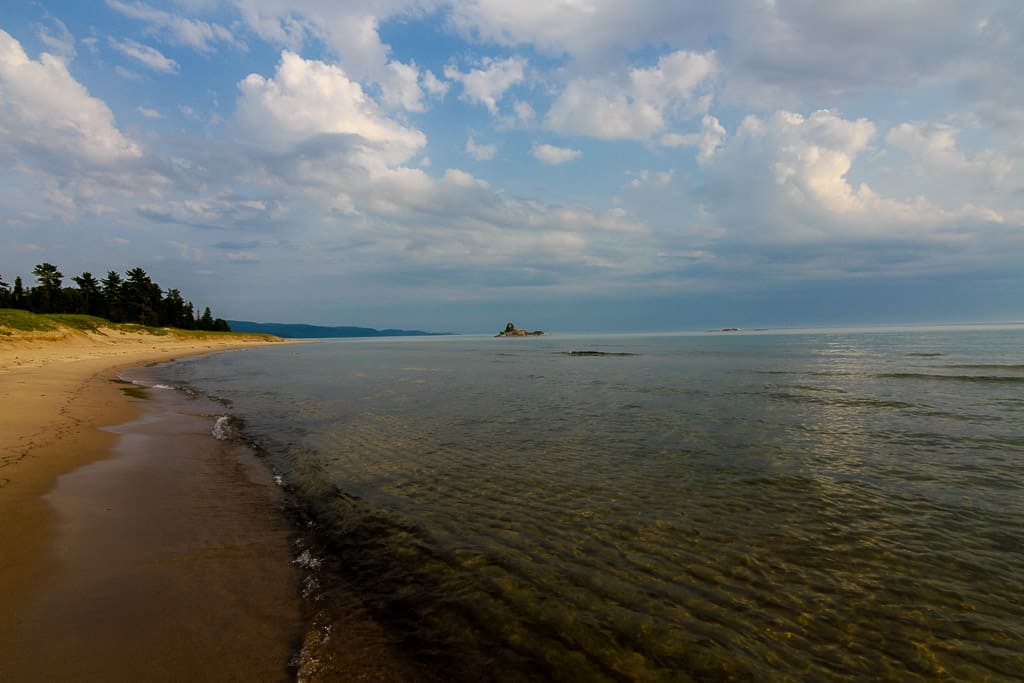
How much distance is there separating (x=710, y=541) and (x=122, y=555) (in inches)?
397

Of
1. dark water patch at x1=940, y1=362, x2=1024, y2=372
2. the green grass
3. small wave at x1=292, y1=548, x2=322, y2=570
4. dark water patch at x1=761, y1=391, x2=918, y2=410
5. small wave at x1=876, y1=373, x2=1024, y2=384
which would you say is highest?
the green grass

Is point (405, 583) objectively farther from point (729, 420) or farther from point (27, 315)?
point (27, 315)

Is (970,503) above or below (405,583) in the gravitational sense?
above

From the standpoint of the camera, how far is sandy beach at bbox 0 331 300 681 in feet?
16.6

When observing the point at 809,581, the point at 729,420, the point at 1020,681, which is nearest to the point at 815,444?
the point at 729,420

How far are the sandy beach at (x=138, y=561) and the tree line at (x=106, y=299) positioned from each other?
14002cm

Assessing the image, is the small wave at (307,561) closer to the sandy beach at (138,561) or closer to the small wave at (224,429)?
the sandy beach at (138,561)

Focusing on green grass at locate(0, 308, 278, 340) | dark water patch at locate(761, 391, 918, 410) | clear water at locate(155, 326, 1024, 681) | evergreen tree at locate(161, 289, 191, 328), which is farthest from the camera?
evergreen tree at locate(161, 289, 191, 328)

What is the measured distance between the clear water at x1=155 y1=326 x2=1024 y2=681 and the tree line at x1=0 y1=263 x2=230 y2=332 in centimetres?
14536

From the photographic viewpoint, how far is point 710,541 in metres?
8.15

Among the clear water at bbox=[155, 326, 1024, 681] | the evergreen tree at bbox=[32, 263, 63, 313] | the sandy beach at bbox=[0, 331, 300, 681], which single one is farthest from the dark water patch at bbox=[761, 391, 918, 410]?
the evergreen tree at bbox=[32, 263, 63, 313]

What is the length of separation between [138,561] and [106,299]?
165360mm

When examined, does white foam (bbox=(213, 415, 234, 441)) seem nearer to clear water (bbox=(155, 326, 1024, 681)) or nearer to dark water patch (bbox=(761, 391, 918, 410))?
clear water (bbox=(155, 326, 1024, 681))

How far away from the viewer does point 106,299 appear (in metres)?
129
